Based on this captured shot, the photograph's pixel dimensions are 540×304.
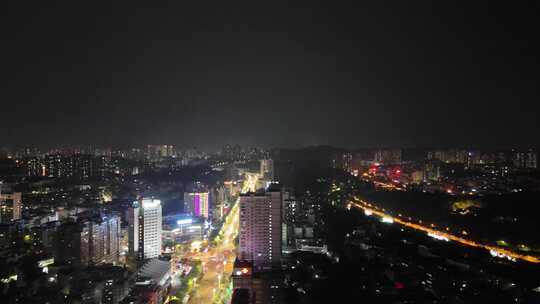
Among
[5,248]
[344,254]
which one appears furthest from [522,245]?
[5,248]

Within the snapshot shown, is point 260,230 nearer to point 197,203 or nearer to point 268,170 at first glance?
point 197,203

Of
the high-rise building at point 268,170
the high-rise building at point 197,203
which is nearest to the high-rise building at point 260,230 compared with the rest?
the high-rise building at point 197,203

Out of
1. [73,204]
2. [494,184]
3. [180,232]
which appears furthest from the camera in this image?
[494,184]

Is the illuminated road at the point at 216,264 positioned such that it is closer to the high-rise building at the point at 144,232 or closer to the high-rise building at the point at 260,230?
the high-rise building at the point at 260,230

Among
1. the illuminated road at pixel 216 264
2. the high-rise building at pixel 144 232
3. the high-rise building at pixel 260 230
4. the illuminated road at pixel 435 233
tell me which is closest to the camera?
the illuminated road at pixel 216 264

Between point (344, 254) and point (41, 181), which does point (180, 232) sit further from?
point (41, 181)

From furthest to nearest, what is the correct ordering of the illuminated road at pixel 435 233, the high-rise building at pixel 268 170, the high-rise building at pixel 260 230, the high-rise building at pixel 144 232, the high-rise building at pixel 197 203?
the high-rise building at pixel 268 170
the high-rise building at pixel 197 203
the high-rise building at pixel 144 232
the illuminated road at pixel 435 233
the high-rise building at pixel 260 230

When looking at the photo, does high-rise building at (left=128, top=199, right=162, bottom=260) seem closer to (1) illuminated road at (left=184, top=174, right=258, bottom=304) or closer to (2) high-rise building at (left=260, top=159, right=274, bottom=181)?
(1) illuminated road at (left=184, top=174, right=258, bottom=304)

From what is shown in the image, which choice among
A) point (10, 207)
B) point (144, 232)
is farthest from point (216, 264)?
point (10, 207)
